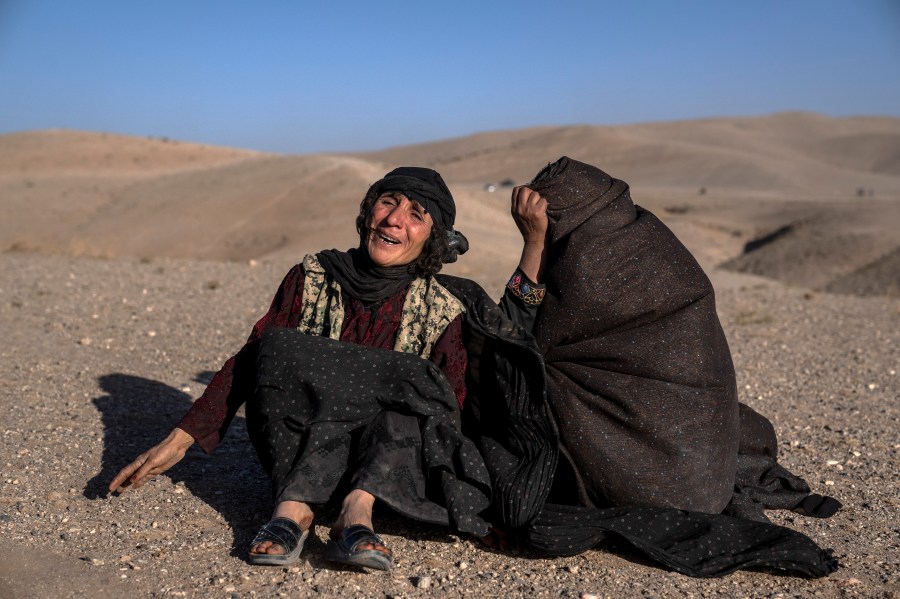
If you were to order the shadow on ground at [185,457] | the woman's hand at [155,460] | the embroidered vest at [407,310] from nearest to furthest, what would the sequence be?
the woman's hand at [155,460] < the embroidered vest at [407,310] < the shadow on ground at [185,457]

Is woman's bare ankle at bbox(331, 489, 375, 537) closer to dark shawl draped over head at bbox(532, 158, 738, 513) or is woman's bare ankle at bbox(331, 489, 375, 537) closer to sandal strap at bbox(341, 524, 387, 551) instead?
sandal strap at bbox(341, 524, 387, 551)

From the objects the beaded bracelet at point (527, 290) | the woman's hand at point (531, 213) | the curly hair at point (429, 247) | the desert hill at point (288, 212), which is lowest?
the desert hill at point (288, 212)

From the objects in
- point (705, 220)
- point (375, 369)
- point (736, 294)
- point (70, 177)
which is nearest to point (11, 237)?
point (70, 177)

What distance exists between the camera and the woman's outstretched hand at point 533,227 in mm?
3820

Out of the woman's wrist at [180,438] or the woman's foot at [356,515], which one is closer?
the woman's foot at [356,515]

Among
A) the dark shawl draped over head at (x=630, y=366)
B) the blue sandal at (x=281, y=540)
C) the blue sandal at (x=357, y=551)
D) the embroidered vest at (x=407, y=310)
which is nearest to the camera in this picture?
the blue sandal at (x=357, y=551)

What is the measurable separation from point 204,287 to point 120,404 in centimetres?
539

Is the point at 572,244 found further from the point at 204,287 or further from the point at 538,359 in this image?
the point at 204,287

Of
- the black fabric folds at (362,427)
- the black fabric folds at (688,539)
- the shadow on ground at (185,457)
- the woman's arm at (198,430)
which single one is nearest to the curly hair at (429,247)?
the black fabric folds at (362,427)

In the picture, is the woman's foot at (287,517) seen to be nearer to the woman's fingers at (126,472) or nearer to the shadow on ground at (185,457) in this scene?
the shadow on ground at (185,457)

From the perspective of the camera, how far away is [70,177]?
36094mm

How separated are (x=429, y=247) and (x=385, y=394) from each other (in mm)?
685

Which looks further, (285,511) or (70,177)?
(70,177)

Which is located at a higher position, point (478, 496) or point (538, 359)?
point (538, 359)
